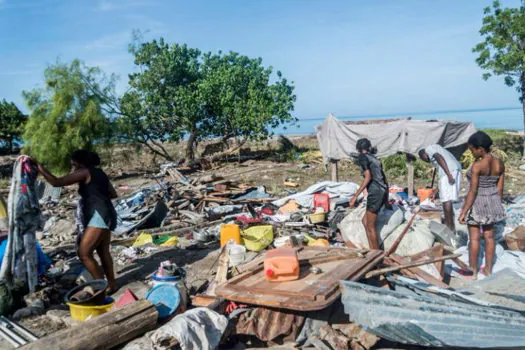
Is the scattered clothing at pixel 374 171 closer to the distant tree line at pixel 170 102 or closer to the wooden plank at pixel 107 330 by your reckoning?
the wooden plank at pixel 107 330

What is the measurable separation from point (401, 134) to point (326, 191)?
7.39 feet

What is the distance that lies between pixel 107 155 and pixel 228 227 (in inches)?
533

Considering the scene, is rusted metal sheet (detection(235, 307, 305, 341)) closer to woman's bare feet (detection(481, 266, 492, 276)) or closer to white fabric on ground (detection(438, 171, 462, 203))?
woman's bare feet (detection(481, 266, 492, 276))

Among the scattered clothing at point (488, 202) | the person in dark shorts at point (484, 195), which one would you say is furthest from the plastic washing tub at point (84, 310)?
the scattered clothing at point (488, 202)

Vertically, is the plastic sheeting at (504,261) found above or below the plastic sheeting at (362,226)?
below

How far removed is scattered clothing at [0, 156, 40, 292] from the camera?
186 inches

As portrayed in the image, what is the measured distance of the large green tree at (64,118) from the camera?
1662 centimetres

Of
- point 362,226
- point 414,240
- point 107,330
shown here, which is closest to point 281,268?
point 107,330

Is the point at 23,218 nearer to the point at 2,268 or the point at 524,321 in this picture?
the point at 2,268

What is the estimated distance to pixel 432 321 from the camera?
3.73 m

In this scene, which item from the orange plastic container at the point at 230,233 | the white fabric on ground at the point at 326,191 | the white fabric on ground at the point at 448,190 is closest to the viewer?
the orange plastic container at the point at 230,233

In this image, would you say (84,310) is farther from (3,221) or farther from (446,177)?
(446,177)

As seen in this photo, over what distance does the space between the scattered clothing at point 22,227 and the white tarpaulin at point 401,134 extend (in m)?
6.71

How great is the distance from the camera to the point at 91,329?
351 cm
